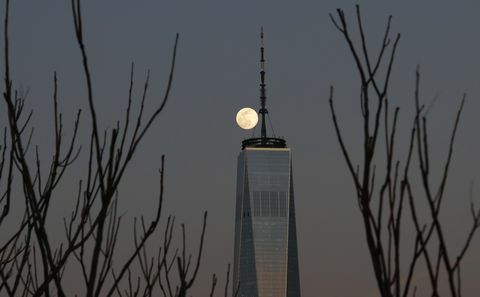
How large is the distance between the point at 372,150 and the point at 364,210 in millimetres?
208

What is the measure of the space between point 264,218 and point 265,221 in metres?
0.58

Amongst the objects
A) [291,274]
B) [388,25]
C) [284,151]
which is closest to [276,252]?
[291,274]

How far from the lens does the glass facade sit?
508 feet

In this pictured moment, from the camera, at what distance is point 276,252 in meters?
158

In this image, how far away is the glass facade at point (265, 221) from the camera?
155 metres

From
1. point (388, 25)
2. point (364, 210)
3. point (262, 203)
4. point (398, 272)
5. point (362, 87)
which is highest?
point (388, 25)

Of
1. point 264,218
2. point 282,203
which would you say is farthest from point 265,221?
point 282,203

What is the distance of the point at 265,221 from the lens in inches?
6117

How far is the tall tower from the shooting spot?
508 ft

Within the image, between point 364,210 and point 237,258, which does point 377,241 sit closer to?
point 364,210

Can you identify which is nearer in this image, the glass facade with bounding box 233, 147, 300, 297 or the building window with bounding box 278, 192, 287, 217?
the glass facade with bounding box 233, 147, 300, 297

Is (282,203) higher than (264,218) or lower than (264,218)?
higher

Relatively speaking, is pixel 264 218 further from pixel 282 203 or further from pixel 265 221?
pixel 282 203

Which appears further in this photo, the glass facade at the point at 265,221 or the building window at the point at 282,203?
the building window at the point at 282,203
